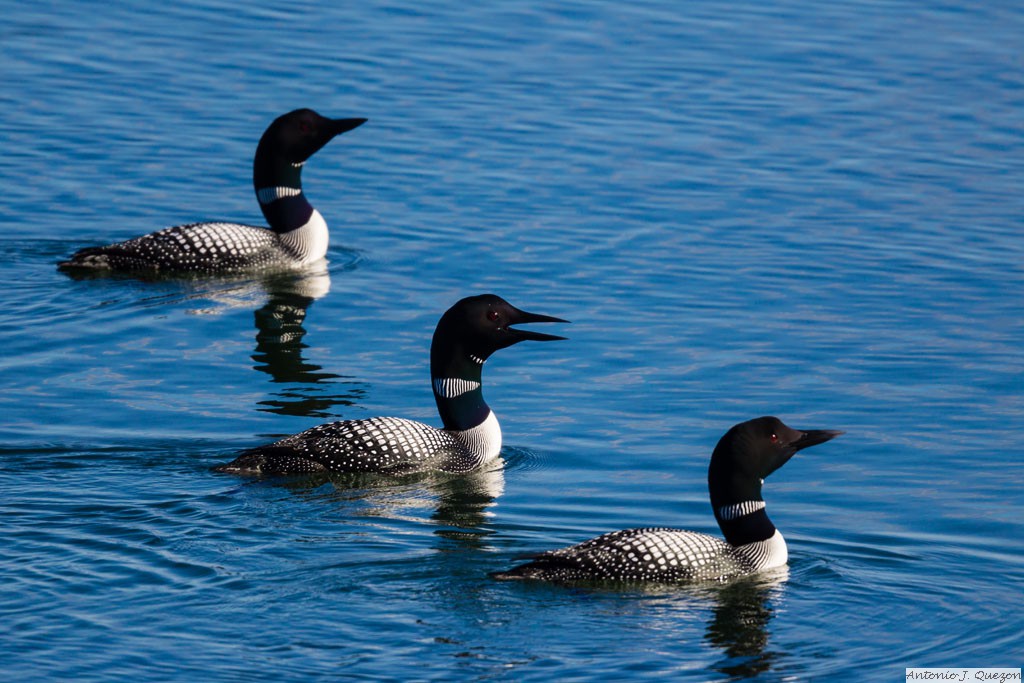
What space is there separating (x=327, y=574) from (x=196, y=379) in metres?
3.50

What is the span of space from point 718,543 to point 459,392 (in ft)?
7.15

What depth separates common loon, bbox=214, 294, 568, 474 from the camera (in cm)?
913

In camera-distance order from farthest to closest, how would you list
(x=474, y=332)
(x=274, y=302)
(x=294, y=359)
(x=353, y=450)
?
(x=274, y=302) < (x=294, y=359) < (x=474, y=332) < (x=353, y=450)

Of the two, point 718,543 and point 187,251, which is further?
point 187,251

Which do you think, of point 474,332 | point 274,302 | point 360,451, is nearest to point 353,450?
point 360,451

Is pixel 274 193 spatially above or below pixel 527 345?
above

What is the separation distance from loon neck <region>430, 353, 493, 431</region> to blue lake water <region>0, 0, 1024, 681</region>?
0.31m

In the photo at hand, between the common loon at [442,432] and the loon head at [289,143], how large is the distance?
4.40m

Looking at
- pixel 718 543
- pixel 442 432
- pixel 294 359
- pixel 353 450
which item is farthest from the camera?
pixel 294 359

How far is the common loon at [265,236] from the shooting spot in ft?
42.6

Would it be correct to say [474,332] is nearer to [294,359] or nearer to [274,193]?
[294,359]

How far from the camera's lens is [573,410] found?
10.6m

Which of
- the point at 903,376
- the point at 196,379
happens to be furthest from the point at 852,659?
the point at 196,379

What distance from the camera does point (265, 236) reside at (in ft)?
44.6
